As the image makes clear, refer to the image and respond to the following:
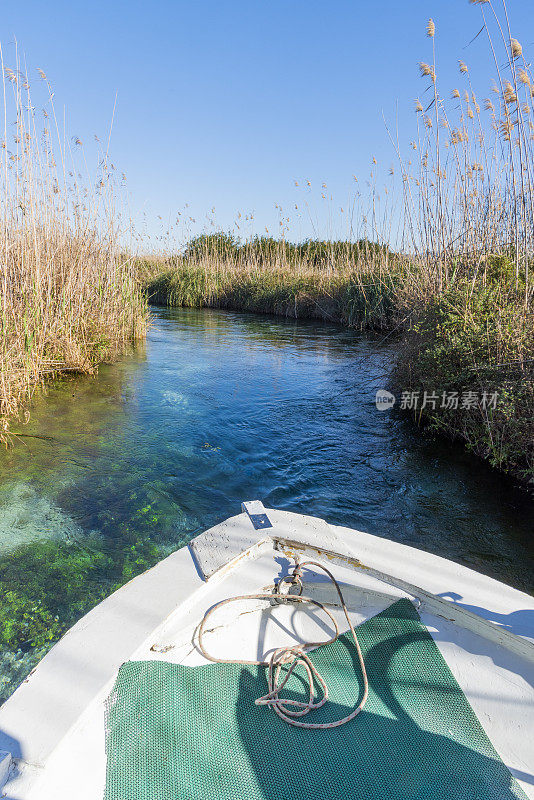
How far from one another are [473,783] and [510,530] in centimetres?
177

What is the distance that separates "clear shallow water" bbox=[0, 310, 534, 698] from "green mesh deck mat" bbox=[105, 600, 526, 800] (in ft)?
2.44

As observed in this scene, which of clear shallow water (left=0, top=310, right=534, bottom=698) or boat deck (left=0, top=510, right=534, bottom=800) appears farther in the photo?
clear shallow water (left=0, top=310, right=534, bottom=698)

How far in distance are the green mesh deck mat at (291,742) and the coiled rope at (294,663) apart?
24mm

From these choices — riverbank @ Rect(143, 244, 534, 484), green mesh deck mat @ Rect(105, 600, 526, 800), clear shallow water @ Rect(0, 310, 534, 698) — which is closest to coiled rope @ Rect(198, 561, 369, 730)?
green mesh deck mat @ Rect(105, 600, 526, 800)

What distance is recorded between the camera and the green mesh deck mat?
1.02 m

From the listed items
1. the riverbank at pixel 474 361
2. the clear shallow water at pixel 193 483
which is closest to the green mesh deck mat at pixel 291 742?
the clear shallow water at pixel 193 483

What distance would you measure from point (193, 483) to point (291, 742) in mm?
2009

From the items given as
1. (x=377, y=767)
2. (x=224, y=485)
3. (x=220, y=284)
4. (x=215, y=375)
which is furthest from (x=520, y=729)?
(x=220, y=284)

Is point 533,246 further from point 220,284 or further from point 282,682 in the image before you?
point 220,284

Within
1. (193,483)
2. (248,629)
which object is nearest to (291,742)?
(248,629)

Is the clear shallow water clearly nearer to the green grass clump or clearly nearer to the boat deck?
the green grass clump

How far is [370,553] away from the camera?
152 centimetres

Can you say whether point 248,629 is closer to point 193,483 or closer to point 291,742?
point 291,742

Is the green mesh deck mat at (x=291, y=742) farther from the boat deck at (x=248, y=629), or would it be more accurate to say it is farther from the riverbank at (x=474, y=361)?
the riverbank at (x=474, y=361)
